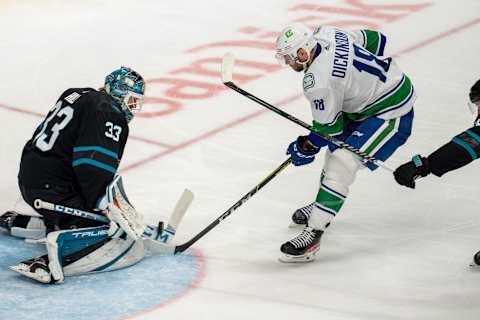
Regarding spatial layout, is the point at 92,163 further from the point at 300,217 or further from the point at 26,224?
the point at 300,217

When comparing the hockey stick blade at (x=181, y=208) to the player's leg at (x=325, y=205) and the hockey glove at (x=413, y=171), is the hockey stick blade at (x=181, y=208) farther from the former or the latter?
the hockey glove at (x=413, y=171)

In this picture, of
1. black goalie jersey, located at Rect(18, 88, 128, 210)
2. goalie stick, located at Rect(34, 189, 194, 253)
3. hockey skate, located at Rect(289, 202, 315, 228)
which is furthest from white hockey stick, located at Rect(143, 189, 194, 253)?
hockey skate, located at Rect(289, 202, 315, 228)

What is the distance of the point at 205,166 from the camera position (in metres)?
6.33

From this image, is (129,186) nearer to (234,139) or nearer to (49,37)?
(234,139)

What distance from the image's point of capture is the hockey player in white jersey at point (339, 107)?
5.20 meters

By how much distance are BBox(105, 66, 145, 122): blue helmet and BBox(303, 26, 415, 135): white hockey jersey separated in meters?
0.70

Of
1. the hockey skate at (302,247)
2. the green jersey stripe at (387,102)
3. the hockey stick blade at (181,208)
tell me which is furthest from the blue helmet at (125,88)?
the green jersey stripe at (387,102)

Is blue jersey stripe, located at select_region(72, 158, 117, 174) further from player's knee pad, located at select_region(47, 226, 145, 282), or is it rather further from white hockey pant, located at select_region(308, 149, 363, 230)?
white hockey pant, located at select_region(308, 149, 363, 230)

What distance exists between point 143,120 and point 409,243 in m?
2.02

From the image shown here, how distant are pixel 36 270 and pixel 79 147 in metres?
0.51

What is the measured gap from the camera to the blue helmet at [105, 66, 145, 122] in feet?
16.8

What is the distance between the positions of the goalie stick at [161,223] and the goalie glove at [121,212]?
0.15 metres

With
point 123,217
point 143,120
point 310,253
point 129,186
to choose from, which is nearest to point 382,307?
point 310,253

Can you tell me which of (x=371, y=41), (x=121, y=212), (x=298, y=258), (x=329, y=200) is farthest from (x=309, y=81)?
(x=121, y=212)
